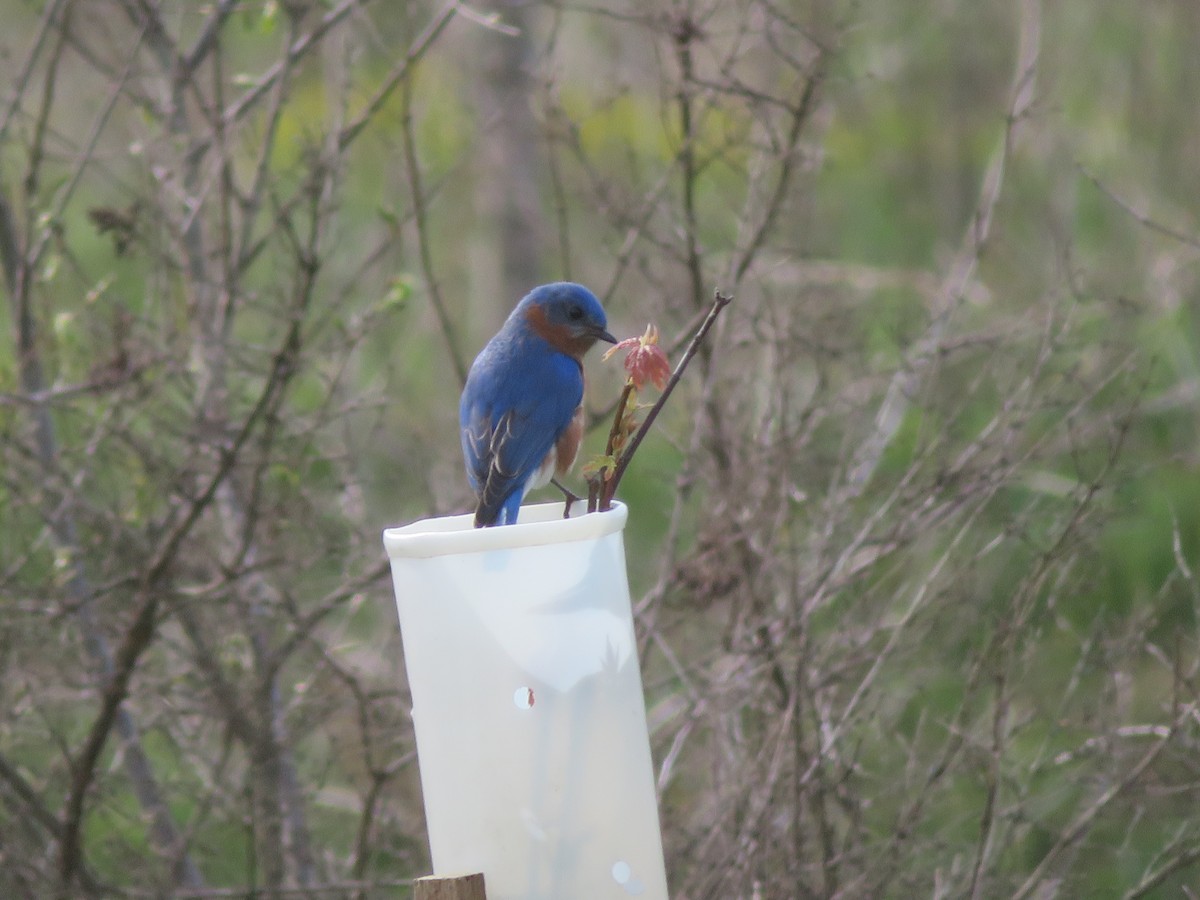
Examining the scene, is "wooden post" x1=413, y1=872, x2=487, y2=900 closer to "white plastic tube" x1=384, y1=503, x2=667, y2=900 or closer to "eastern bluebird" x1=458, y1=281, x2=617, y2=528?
"white plastic tube" x1=384, y1=503, x2=667, y2=900

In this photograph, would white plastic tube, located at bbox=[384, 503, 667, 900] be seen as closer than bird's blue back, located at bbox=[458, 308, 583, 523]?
Yes

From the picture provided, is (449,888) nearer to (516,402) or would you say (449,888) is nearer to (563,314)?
(516,402)

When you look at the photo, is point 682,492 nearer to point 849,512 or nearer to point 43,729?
point 849,512

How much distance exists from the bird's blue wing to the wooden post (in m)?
1.12

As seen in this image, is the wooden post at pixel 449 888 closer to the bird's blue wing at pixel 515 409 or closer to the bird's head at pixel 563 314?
the bird's blue wing at pixel 515 409

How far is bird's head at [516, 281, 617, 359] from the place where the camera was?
3.42m

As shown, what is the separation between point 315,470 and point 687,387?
1.33m

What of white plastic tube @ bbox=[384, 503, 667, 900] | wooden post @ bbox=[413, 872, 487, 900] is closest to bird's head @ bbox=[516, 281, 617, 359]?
white plastic tube @ bbox=[384, 503, 667, 900]

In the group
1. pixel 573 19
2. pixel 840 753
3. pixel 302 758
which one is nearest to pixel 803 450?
pixel 840 753

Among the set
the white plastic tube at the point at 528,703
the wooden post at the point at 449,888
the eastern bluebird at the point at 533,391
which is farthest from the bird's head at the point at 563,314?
the wooden post at the point at 449,888

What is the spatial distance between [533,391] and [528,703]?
4.48 feet

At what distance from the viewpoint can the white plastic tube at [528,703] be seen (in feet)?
6.72

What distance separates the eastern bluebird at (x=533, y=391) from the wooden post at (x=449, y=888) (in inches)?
42.9

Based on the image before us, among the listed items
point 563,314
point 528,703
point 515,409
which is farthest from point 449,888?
point 563,314
